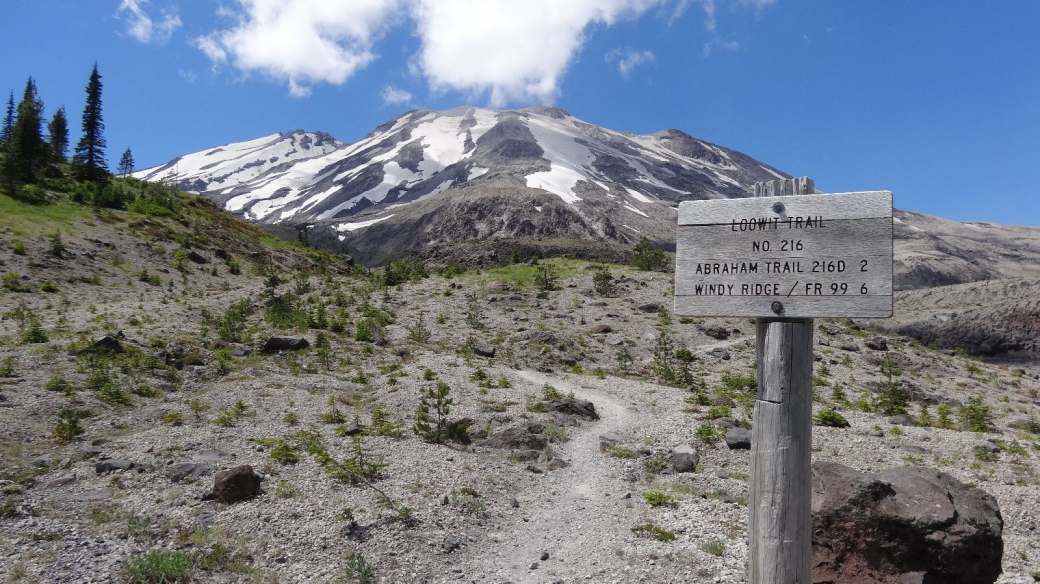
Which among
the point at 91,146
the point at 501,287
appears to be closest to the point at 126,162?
the point at 91,146

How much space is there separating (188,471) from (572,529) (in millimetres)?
6966

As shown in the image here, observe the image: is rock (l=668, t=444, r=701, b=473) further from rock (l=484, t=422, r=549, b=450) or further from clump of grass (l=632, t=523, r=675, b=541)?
clump of grass (l=632, t=523, r=675, b=541)

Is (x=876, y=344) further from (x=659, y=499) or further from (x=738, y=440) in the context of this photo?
(x=659, y=499)

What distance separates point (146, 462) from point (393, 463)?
451 centimetres

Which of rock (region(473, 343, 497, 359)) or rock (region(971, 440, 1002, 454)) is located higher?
rock (region(473, 343, 497, 359))

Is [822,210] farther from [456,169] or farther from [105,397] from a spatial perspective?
[456,169]

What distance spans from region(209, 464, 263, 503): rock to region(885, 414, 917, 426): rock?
1740 centimetres

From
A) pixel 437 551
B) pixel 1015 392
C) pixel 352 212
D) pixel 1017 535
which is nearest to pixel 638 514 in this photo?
pixel 437 551

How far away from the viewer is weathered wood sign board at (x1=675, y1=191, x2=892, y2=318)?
384cm

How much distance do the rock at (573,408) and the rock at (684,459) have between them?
Answer: 12.0 ft

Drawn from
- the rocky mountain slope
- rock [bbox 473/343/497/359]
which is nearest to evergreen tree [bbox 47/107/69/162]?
the rocky mountain slope

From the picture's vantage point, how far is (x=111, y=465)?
10109mm

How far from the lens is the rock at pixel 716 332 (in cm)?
3030

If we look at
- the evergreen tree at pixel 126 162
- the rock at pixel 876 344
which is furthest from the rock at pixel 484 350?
the evergreen tree at pixel 126 162
